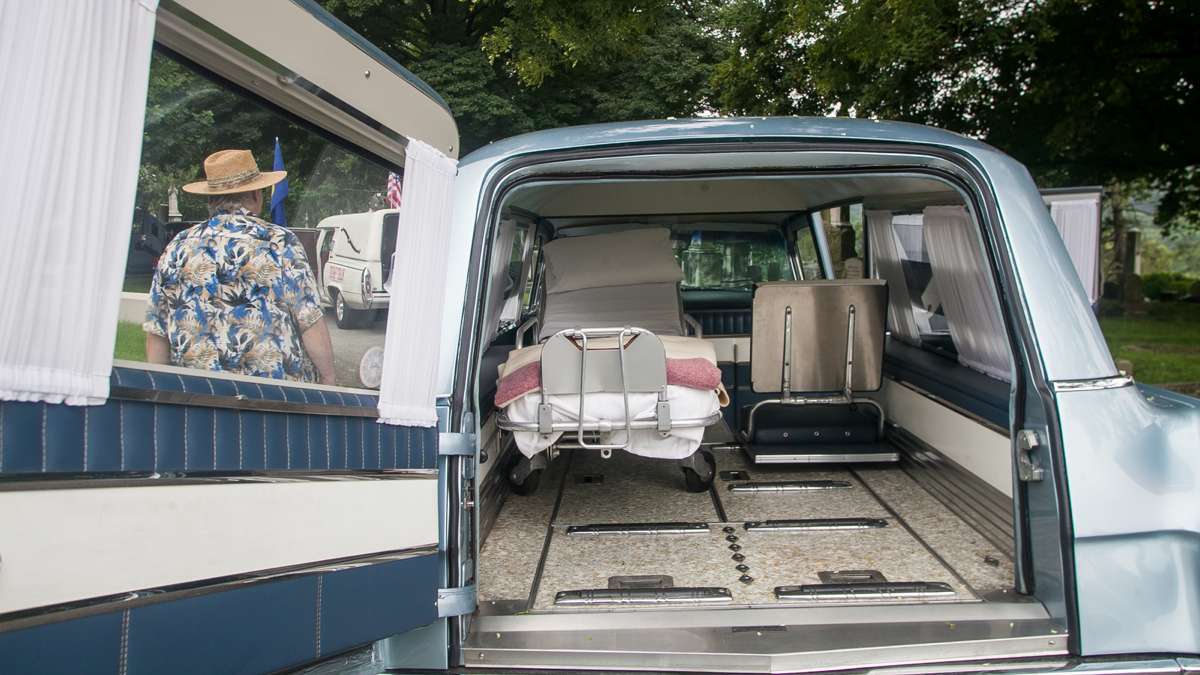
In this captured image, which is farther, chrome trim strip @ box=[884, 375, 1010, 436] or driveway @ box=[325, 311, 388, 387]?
chrome trim strip @ box=[884, 375, 1010, 436]

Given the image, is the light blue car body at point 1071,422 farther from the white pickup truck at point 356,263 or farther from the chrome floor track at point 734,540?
the chrome floor track at point 734,540

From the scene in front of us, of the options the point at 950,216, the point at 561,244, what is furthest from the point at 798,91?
the point at 950,216

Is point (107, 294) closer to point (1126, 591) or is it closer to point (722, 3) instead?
point (1126, 591)

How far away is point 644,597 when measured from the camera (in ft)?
10.2

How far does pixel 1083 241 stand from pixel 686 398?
5.06 m

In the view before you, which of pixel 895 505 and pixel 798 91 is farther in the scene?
pixel 798 91

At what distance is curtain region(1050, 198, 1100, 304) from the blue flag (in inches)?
262

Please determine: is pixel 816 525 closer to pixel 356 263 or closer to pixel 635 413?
pixel 635 413

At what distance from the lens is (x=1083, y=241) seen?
7559 millimetres

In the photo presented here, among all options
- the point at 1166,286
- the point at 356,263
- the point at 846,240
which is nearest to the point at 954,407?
the point at 846,240

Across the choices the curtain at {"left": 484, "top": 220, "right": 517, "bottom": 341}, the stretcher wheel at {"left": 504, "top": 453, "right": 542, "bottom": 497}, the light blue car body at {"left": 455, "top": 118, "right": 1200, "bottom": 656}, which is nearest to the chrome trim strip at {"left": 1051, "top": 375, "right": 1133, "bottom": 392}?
the light blue car body at {"left": 455, "top": 118, "right": 1200, "bottom": 656}

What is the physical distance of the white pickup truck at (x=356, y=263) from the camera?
2.45 metres

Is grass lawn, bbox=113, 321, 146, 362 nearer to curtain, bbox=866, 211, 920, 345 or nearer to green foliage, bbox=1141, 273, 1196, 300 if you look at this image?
curtain, bbox=866, 211, 920, 345

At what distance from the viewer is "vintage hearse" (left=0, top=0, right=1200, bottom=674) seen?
1.59 m
